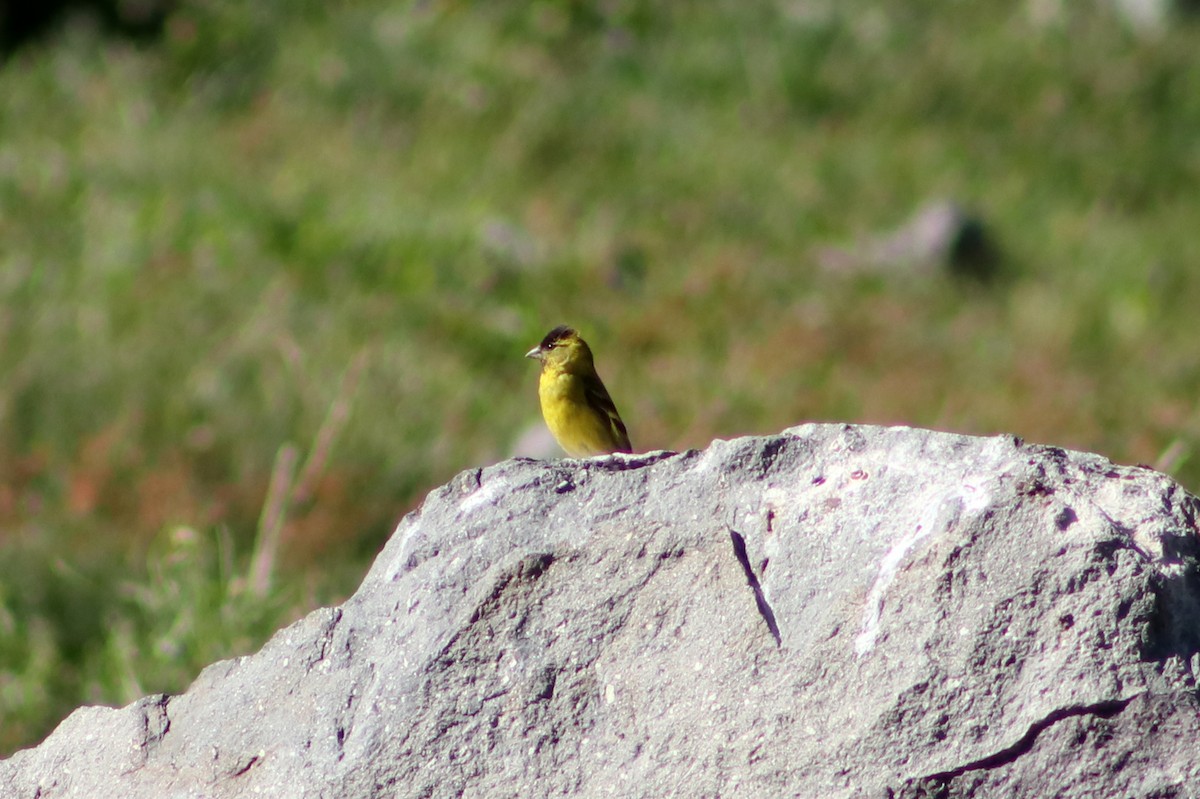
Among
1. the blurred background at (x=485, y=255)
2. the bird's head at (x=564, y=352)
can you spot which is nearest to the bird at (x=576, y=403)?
the bird's head at (x=564, y=352)

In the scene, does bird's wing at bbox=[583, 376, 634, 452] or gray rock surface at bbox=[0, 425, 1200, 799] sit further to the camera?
bird's wing at bbox=[583, 376, 634, 452]

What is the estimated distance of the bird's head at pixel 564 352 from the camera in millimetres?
5609

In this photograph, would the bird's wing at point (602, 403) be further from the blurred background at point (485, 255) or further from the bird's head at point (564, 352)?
the blurred background at point (485, 255)

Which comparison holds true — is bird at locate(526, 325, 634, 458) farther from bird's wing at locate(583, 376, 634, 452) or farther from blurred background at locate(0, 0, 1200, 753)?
blurred background at locate(0, 0, 1200, 753)

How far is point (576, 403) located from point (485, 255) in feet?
14.5

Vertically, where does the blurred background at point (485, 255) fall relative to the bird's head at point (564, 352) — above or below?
above

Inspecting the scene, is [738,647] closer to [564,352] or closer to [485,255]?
[564,352]

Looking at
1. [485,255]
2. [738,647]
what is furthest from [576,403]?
[485,255]

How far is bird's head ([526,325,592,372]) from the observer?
5609mm

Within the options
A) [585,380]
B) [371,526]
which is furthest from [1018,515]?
[371,526]

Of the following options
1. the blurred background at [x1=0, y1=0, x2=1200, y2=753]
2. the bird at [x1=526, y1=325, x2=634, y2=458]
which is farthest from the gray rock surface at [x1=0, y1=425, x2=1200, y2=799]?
the bird at [x1=526, y1=325, x2=634, y2=458]

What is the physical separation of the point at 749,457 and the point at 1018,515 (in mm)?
497

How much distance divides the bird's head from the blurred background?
0.85 m

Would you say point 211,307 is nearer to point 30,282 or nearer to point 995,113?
point 30,282
